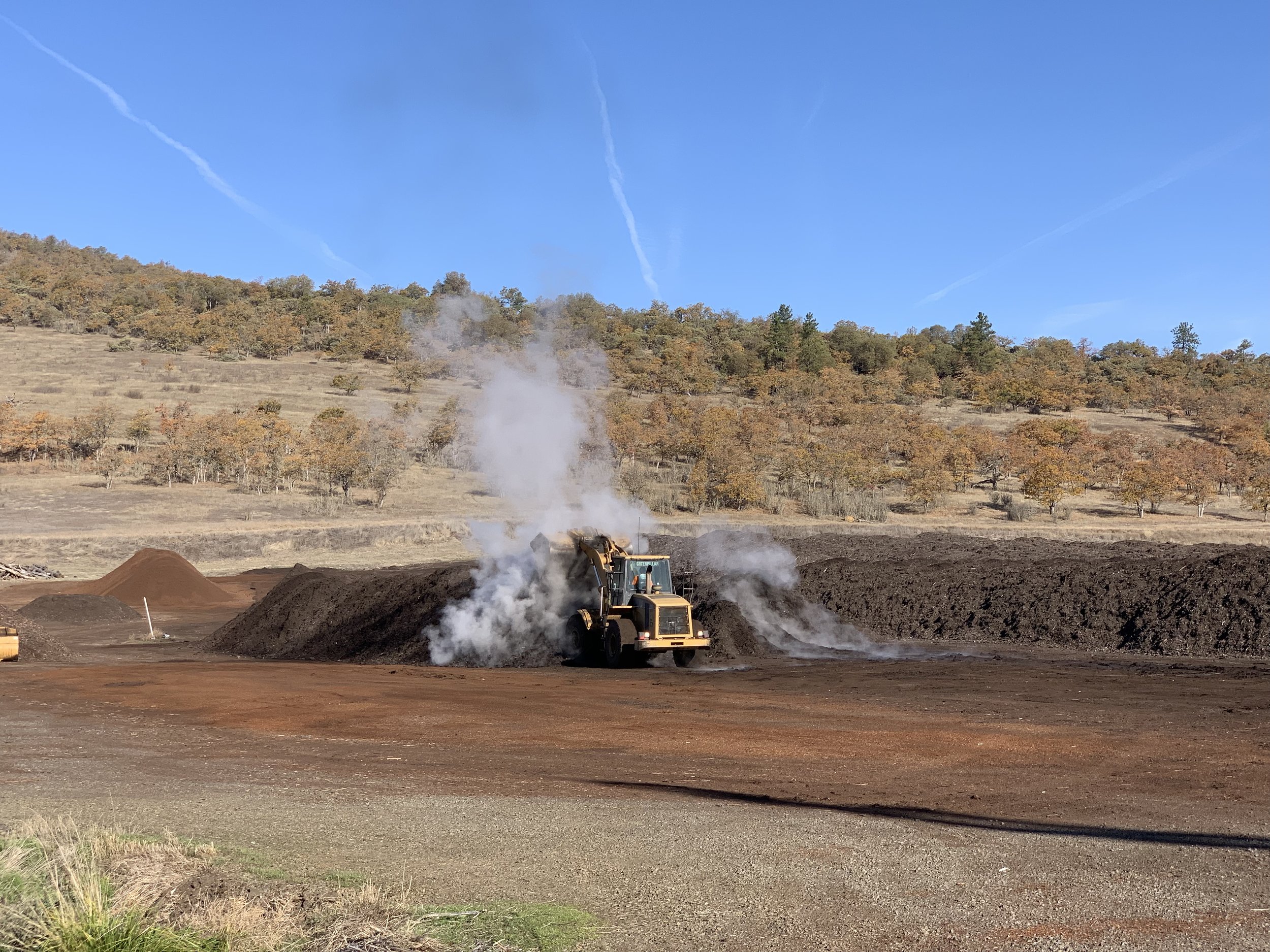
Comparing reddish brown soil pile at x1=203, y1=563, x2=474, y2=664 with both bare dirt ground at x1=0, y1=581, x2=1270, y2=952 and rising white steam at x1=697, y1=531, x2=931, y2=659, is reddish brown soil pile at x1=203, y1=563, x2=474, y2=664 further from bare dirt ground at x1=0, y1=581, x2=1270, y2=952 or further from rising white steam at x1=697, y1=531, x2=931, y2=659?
rising white steam at x1=697, y1=531, x2=931, y2=659

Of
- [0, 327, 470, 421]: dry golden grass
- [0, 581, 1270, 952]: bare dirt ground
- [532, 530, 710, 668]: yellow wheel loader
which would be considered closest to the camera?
[0, 581, 1270, 952]: bare dirt ground

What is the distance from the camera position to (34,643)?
26047 mm

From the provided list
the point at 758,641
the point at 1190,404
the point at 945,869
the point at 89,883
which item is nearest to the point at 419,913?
the point at 89,883

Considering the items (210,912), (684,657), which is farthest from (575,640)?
(210,912)

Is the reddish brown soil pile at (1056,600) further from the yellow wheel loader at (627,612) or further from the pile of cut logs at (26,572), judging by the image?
the pile of cut logs at (26,572)

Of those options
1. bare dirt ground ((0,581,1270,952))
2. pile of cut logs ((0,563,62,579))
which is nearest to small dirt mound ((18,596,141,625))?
pile of cut logs ((0,563,62,579))

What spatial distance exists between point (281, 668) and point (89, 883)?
1814 centimetres

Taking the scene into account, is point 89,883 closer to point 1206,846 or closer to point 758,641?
point 1206,846

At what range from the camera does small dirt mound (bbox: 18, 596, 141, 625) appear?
1335 inches

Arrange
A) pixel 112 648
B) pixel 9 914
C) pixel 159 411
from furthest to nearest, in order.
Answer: pixel 159 411, pixel 112 648, pixel 9 914

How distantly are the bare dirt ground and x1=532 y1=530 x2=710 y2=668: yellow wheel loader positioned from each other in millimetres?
1077

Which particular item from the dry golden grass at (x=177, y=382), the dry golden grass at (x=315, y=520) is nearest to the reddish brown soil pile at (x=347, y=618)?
the dry golden grass at (x=315, y=520)

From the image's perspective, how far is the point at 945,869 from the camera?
26.3 feet

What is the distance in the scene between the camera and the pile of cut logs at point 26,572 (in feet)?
139
